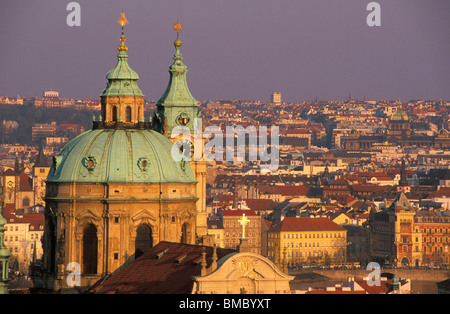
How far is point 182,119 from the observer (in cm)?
6562

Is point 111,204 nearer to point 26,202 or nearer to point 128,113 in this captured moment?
point 128,113

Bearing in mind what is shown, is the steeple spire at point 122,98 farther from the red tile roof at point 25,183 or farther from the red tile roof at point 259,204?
the red tile roof at point 259,204

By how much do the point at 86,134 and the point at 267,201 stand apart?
358 feet

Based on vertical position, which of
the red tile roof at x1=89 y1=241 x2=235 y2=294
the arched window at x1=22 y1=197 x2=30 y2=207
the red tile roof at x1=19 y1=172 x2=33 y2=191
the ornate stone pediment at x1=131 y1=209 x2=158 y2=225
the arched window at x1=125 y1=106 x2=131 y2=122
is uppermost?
the arched window at x1=125 y1=106 x2=131 y2=122

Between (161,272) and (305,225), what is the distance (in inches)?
3513

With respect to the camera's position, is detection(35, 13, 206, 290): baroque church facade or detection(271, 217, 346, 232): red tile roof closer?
detection(35, 13, 206, 290): baroque church facade

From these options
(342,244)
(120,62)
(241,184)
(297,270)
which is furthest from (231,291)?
(241,184)

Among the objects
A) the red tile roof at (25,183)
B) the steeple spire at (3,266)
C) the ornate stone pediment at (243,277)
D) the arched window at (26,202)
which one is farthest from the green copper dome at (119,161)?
the red tile roof at (25,183)

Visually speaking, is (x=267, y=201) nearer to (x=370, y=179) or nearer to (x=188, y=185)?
(x=370, y=179)

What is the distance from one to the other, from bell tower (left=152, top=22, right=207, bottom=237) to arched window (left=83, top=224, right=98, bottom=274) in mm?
8914

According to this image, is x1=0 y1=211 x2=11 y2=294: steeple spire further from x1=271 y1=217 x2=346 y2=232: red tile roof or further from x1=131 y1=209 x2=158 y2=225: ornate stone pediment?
x1=271 y1=217 x2=346 y2=232: red tile roof

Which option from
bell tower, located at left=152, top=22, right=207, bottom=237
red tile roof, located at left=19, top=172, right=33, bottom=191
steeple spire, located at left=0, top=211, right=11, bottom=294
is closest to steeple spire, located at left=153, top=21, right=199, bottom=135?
bell tower, located at left=152, top=22, right=207, bottom=237

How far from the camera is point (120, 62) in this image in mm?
58281

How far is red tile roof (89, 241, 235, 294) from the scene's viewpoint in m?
47.8
